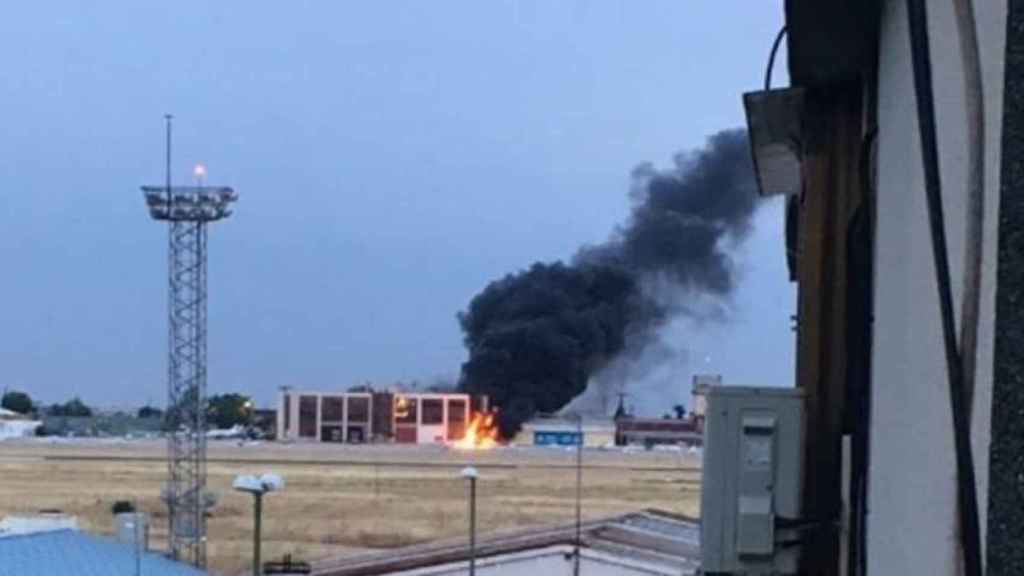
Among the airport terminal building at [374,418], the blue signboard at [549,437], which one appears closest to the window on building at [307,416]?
the airport terminal building at [374,418]

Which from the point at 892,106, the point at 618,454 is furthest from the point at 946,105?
the point at 618,454

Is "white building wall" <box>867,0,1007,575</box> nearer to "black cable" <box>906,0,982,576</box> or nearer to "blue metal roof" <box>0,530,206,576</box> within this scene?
"black cable" <box>906,0,982,576</box>

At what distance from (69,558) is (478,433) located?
225 feet

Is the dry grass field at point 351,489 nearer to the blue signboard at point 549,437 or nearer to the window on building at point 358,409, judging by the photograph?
the blue signboard at point 549,437

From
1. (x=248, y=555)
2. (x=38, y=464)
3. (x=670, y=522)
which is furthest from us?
(x=38, y=464)

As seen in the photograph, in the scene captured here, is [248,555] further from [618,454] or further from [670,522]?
[618,454]

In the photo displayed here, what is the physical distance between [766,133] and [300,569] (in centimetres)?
1460

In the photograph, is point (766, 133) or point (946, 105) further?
point (766, 133)

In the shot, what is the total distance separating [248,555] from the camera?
3450cm

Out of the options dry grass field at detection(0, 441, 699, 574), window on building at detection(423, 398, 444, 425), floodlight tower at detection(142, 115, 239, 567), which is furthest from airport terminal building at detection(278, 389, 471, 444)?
floodlight tower at detection(142, 115, 239, 567)

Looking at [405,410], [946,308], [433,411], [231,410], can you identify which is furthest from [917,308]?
[231,410]

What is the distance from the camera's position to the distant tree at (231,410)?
357 feet

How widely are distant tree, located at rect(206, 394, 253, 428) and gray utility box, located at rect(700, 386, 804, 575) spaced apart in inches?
4182

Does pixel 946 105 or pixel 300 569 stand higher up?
pixel 946 105
